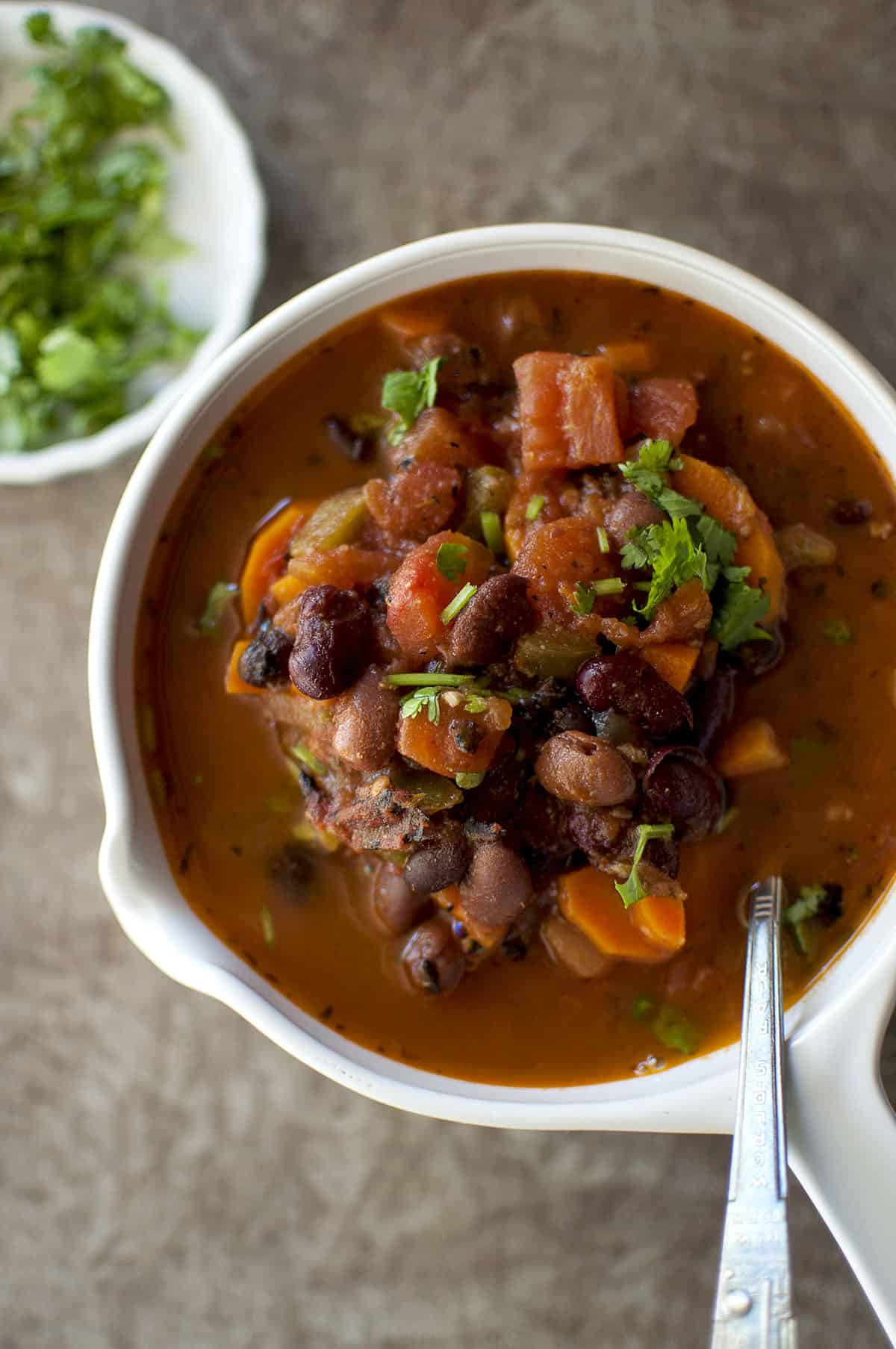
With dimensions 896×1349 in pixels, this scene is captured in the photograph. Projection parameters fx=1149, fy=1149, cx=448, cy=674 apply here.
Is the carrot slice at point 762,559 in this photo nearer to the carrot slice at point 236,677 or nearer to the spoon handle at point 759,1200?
the spoon handle at point 759,1200

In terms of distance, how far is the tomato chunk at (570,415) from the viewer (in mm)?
2330

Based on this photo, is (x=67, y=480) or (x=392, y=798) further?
(x=67, y=480)

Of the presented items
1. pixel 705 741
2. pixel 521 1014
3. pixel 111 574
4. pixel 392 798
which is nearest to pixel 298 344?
pixel 111 574

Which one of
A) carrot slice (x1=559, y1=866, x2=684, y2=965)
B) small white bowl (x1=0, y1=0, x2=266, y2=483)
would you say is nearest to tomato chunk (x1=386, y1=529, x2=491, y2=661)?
carrot slice (x1=559, y1=866, x2=684, y2=965)

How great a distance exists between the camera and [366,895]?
2551 millimetres

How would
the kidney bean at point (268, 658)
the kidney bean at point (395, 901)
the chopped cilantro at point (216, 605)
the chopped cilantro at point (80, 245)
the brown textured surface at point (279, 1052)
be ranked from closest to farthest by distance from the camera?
the kidney bean at point (268, 658), the kidney bean at point (395, 901), the chopped cilantro at point (216, 605), the brown textured surface at point (279, 1052), the chopped cilantro at point (80, 245)

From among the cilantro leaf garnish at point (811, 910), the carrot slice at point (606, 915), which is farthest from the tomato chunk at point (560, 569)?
the cilantro leaf garnish at point (811, 910)

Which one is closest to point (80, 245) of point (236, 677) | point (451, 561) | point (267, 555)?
point (267, 555)

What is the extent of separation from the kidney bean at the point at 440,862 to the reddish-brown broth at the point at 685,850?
1.10ft

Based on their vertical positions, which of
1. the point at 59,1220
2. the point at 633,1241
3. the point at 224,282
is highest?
the point at 224,282

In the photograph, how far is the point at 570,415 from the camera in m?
2.34

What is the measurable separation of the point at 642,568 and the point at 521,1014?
102 centimetres

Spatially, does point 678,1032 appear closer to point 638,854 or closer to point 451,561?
point 638,854

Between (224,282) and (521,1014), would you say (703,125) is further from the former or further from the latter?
(521,1014)
